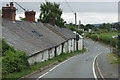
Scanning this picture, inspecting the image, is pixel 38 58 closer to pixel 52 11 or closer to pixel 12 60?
pixel 12 60

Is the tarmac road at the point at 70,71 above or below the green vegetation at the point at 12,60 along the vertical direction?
below

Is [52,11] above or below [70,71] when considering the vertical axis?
above

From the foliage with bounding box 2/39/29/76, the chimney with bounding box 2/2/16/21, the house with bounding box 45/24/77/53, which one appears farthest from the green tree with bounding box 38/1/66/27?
the foliage with bounding box 2/39/29/76

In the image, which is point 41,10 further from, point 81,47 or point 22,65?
point 22,65

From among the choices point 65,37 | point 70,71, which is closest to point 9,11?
point 70,71

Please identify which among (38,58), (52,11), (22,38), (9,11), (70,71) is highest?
(52,11)

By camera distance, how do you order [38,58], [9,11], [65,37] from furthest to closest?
[65,37], [9,11], [38,58]

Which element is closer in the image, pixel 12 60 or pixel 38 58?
pixel 12 60

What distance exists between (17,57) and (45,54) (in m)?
10.1

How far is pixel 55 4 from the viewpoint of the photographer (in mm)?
69562

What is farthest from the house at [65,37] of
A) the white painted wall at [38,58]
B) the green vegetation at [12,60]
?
the green vegetation at [12,60]

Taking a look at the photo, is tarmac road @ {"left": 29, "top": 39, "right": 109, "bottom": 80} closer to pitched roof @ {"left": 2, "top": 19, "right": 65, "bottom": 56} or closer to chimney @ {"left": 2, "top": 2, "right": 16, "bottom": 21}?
pitched roof @ {"left": 2, "top": 19, "right": 65, "bottom": 56}

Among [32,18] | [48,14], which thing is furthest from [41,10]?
[32,18]

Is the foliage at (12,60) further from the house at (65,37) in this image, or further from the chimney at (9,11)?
the house at (65,37)
